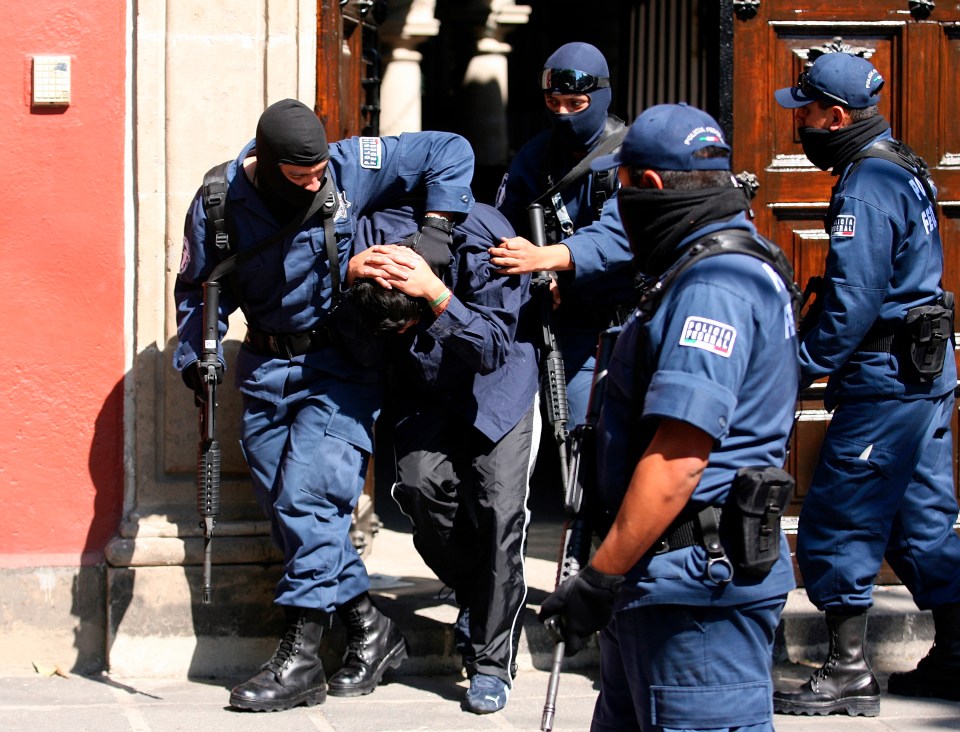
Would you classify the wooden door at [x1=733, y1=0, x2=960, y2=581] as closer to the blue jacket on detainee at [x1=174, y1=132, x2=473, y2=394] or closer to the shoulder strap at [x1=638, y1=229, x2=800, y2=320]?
the blue jacket on detainee at [x1=174, y1=132, x2=473, y2=394]

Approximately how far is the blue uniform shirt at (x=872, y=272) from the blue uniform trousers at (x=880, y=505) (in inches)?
3.8

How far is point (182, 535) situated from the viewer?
200 inches

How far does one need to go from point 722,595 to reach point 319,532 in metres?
1.95

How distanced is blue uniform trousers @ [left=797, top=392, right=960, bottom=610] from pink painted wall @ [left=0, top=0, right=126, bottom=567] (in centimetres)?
249

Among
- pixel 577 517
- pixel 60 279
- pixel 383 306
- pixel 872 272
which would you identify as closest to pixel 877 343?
pixel 872 272

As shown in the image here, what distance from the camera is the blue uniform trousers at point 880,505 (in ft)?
15.3

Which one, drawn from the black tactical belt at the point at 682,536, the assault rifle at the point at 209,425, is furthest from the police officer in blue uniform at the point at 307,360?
the black tactical belt at the point at 682,536

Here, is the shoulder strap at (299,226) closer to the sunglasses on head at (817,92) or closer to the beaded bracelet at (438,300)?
the beaded bracelet at (438,300)

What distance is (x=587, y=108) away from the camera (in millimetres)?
4957

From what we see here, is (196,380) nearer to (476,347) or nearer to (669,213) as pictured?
(476,347)

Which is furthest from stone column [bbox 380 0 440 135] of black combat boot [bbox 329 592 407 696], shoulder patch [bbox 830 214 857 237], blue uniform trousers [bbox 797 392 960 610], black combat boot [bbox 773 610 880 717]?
black combat boot [bbox 773 610 880 717]

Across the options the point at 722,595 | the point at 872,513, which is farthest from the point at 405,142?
the point at 722,595

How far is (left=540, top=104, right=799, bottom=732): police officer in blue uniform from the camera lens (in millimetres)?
2809

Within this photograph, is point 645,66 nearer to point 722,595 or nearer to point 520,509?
point 520,509
